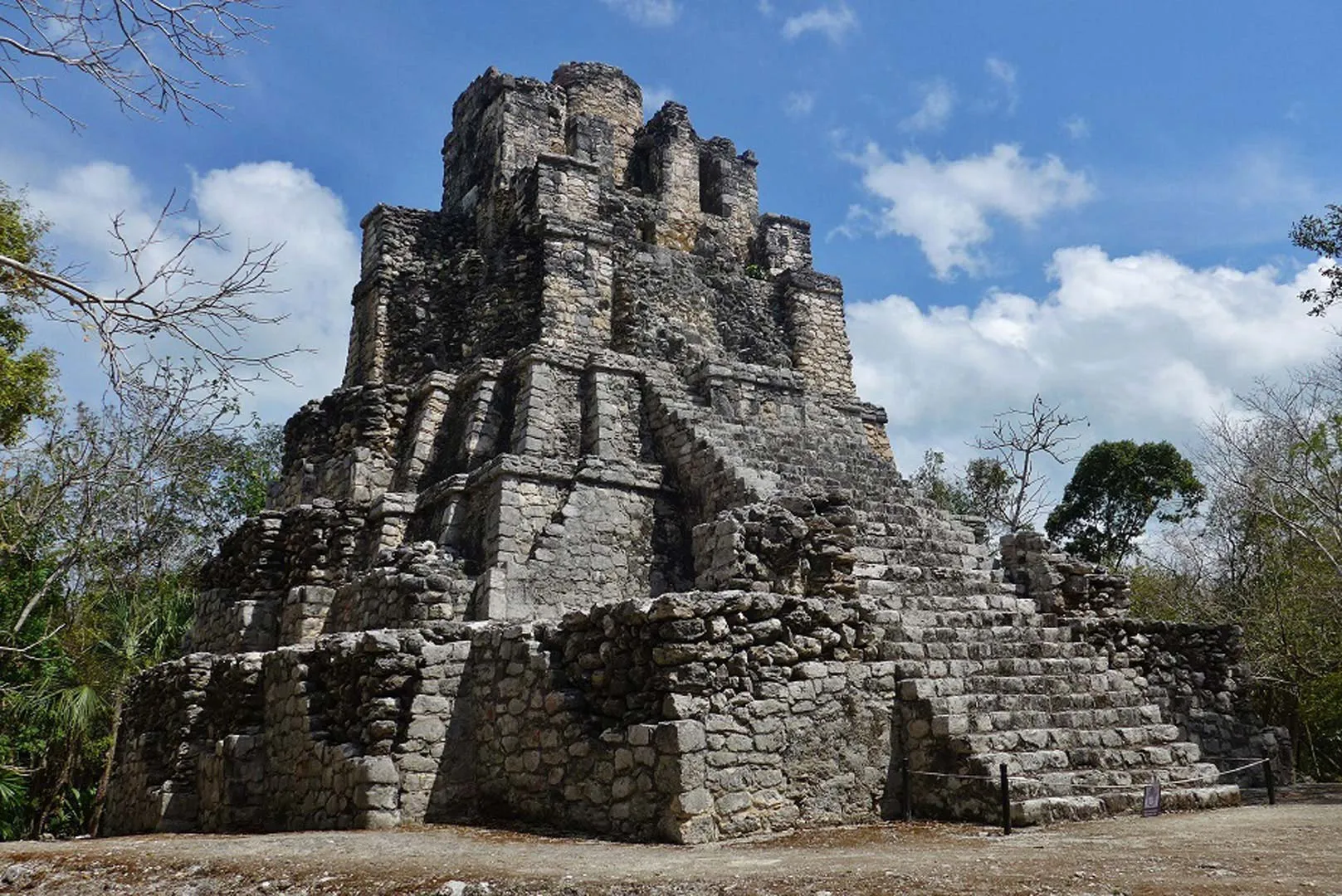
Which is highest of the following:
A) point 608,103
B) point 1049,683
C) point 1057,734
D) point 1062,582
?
point 608,103

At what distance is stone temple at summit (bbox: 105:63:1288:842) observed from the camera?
286 inches

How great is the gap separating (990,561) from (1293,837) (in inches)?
190

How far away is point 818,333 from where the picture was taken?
57.1 ft

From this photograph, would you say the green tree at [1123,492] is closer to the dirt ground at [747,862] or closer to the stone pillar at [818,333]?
the stone pillar at [818,333]

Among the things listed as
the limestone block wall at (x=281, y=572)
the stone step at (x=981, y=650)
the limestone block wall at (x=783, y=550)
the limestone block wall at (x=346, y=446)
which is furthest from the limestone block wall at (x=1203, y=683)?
the limestone block wall at (x=346, y=446)

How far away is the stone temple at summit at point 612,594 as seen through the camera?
7266 mm

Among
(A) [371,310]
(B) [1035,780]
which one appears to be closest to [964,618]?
(B) [1035,780]

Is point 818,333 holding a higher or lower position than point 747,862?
higher

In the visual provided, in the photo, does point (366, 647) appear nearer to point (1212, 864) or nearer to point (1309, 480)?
point (1212, 864)

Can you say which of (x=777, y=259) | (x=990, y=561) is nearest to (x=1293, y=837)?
(x=990, y=561)

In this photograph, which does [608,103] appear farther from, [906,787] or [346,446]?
[906,787]

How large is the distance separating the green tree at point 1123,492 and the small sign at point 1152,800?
21.8 metres

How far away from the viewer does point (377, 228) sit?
53.8 feet

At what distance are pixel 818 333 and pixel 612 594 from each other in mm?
8031
